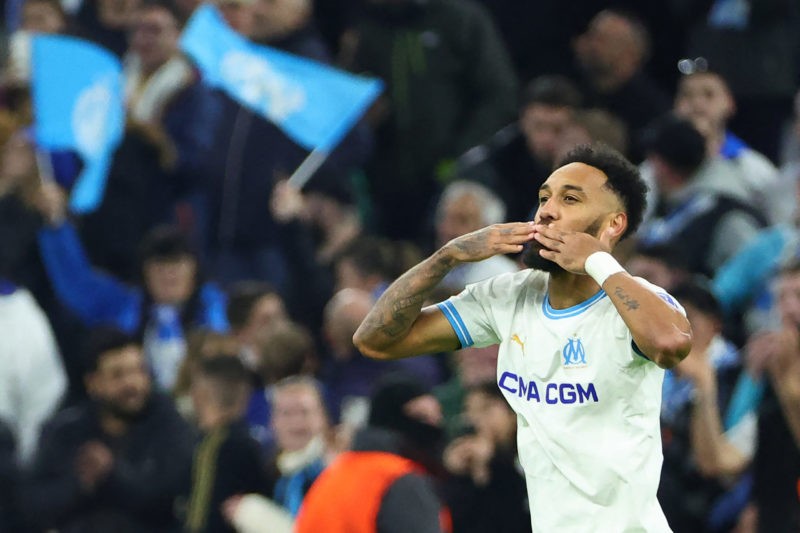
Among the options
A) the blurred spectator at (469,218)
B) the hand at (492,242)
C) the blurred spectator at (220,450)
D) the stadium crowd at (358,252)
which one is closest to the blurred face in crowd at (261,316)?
the stadium crowd at (358,252)

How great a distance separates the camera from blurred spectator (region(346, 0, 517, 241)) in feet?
34.1

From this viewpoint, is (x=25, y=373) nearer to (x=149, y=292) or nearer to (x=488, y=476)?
(x=149, y=292)

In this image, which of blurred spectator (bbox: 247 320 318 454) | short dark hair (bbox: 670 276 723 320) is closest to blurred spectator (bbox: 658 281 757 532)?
short dark hair (bbox: 670 276 723 320)

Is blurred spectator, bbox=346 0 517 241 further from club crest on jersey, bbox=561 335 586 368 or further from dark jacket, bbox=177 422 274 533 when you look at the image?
club crest on jersey, bbox=561 335 586 368

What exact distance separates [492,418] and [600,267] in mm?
2610

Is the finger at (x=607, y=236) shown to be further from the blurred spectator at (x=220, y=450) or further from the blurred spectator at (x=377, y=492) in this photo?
the blurred spectator at (x=220, y=450)

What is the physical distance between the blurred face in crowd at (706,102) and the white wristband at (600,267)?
4583 mm

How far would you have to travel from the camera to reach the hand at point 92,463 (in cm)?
832

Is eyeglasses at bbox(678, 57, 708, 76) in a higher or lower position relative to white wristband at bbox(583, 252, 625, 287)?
lower

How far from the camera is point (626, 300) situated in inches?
172

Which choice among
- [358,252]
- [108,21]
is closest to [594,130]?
[358,252]

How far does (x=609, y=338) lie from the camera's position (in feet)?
15.0

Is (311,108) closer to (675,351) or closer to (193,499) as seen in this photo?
(193,499)

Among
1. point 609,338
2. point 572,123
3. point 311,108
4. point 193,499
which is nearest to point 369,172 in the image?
point 311,108
